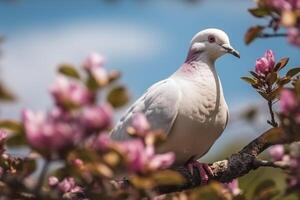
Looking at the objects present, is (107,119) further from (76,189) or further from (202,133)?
(202,133)

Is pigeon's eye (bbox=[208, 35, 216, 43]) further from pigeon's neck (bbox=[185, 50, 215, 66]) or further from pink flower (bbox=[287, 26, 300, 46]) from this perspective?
pink flower (bbox=[287, 26, 300, 46])

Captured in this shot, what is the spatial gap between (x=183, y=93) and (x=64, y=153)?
101 inches

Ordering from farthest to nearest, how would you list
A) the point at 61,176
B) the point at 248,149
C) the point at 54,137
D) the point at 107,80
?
the point at 248,149 → the point at 61,176 → the point at 107,80 → the point at 54,137

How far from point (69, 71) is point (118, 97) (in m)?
0.20

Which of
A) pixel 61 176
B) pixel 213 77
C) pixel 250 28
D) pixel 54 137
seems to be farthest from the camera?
pixel 213 77

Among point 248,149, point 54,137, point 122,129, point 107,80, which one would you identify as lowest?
point 248,149

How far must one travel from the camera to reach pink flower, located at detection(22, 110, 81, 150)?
212cm

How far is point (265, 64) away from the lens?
430cm

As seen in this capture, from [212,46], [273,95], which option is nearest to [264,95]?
[273,95]

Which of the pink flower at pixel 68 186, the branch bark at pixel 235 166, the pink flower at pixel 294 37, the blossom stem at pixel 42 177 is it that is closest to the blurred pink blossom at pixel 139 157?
the blossom stem at pixel 42 177

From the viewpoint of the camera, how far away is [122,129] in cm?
479

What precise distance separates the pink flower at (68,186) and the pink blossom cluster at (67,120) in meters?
0.96

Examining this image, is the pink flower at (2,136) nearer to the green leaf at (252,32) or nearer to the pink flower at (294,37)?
the green leaf at (252,32)

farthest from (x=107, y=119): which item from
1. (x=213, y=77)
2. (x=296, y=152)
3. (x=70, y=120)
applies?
(x=213, y=77)
